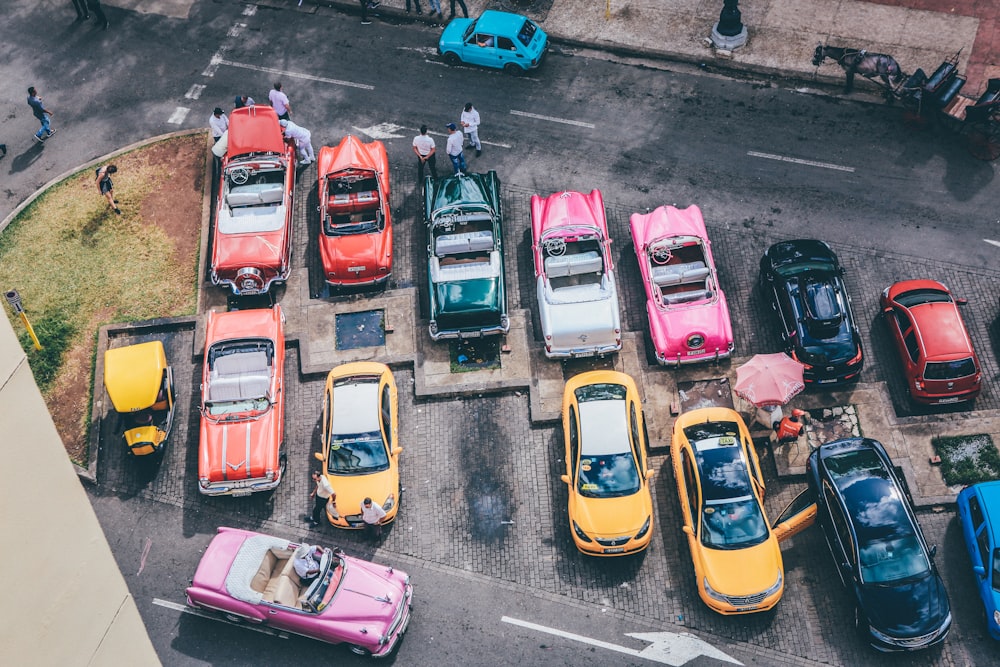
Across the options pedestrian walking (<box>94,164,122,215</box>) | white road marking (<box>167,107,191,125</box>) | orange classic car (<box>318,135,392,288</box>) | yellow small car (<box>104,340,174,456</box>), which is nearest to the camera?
yellow small car (<box>104,340,174,456</box>)

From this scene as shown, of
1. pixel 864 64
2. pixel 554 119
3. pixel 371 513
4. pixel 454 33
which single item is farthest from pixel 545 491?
pixel 864 64

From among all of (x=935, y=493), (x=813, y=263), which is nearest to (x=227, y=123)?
(x=813, y=263)

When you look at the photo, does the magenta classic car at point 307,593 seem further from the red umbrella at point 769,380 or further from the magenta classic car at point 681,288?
the red umbrella at point 769,380

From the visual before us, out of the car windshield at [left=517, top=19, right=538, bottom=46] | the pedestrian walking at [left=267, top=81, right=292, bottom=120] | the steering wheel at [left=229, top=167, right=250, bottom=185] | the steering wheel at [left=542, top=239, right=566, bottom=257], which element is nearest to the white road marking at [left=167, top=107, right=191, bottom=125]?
the pedestrian walking at [left=267, top=81, right=292, bottom=120]

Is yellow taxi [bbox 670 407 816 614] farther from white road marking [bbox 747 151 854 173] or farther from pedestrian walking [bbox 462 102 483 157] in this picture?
pedestrian walking [bbox 462 102 483 157]

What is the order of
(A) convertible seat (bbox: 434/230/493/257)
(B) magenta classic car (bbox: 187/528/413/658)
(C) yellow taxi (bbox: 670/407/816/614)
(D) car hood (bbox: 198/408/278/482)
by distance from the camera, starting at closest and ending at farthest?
1. (B) magenta classic car (bbox: 187/528/413/658)
2. (C) yellow taxi (bbox: 670/407/816/614)
3. (D) car hood (bbox: 198/408/278/482)
4. (A) convertible seat (bbox: 434/230/493/257)

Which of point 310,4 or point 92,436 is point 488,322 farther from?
point 310,4
